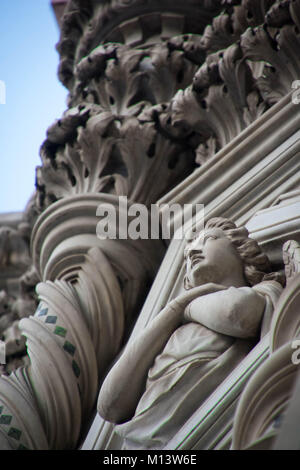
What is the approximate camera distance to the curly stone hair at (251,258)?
205cm

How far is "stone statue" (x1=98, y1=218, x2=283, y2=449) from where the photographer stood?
177 centimetres

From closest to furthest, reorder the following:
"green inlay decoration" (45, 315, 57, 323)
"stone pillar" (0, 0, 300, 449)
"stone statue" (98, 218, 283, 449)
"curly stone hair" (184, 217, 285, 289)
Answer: "stone statue" (98, 218, 283, 449), "curly stone hair" (184, 217, 285, 289), "stone pillar" (0, 0, 300, 449), "green inlay decoration" (45, 315, 57, 323)

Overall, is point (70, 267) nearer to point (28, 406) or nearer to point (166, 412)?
point (28, 406)

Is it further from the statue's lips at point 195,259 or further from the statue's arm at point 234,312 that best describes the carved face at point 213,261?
the statue's arm at point 234,312

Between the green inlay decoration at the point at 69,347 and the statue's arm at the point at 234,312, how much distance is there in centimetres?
58

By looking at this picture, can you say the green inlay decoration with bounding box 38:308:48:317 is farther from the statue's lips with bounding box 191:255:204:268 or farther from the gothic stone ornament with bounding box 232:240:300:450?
the gothic stone ornament with bounding box 232:240:300:450

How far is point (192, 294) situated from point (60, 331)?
562 mm

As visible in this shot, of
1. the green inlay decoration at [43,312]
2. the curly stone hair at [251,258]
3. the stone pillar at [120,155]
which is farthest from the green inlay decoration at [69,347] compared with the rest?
the curly stone hair at [251,258]

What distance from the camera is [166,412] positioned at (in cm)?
177

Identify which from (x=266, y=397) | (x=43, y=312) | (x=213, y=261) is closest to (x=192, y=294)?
(x=213, y=261)

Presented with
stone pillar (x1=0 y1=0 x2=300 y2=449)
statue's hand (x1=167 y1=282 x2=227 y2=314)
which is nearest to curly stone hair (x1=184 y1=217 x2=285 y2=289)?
statue's hand (x1=167 y1=282 x2=227 y2=314)

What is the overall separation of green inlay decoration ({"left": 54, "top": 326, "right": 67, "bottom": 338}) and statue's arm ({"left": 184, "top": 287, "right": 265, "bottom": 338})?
611 mm

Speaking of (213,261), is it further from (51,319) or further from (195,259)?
(51,319)
